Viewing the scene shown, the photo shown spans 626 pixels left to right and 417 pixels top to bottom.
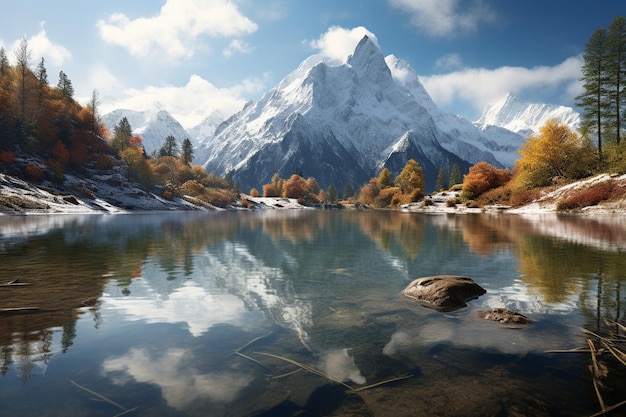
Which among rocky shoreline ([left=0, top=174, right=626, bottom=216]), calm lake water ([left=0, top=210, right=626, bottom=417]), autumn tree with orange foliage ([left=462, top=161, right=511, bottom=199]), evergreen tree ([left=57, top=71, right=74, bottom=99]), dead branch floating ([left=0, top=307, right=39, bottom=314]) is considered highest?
evergreen tree ([left=57, top=71, right=74, bottom=99])

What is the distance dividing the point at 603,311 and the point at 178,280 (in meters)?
13.8

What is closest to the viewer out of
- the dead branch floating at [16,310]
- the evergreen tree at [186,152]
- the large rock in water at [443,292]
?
the dead branch floating at [16,310]

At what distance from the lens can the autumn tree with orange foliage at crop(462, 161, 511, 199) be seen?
91125mm

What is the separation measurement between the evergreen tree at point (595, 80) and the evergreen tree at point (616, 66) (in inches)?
34.0

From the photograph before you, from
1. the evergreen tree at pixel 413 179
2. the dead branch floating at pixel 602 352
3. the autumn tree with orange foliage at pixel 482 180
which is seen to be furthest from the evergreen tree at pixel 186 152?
the dead branch floating at pixel 602 352

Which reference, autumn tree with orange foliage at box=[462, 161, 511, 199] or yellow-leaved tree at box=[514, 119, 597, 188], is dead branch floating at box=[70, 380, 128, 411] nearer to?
yellow-leaved tree at box=[514, 119, 597, 188]

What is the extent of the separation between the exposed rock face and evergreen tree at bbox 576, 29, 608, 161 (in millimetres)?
75203

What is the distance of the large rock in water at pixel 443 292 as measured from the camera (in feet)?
32.8

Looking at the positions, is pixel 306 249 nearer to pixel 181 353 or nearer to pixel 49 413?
pixel 181 353

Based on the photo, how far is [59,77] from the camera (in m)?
133

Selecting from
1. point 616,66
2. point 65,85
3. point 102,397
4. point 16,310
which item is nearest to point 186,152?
point 65,85

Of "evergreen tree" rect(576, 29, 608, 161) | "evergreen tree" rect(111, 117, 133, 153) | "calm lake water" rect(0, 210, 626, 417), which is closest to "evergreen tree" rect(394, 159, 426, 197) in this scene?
"evergreen tree" rect(576, 29, 608, 161)

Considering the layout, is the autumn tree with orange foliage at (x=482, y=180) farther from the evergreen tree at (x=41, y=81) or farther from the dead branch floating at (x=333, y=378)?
the evergreen tree at (x=41, y=81)

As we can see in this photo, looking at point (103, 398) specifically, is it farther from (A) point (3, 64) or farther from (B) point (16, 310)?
(A) point (3, 64)
